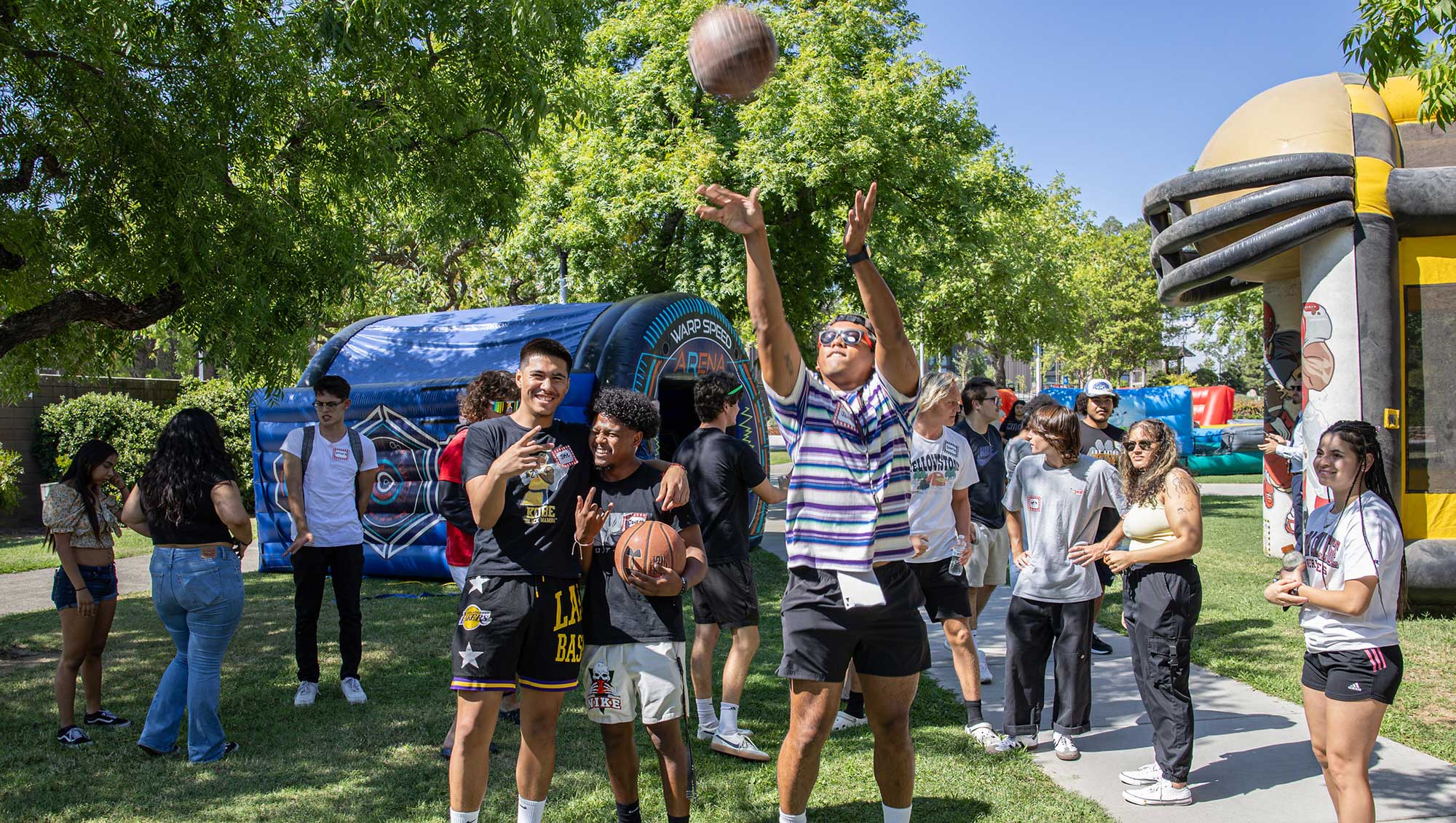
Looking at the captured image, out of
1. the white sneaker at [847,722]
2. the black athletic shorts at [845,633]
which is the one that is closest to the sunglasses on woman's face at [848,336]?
the black athletic shorts at [845,633]

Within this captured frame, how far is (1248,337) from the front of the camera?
2947 cm

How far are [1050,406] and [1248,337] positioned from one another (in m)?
27.8

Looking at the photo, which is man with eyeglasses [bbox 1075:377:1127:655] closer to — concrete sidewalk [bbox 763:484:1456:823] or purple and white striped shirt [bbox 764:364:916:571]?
concrete sidewalk [bbox 763:484:1456:823]

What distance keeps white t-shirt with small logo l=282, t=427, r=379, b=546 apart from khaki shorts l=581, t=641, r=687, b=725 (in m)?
2.98

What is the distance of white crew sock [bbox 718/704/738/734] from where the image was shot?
5086mm

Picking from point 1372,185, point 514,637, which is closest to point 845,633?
point 514,637

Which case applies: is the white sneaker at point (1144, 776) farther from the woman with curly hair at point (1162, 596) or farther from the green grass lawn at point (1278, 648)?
the green grass lawn at point (1278, 648)

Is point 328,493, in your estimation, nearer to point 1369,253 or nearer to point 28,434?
point 1369,253

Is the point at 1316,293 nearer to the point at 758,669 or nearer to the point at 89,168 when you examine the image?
the point at 758,669

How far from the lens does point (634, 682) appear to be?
3721mm

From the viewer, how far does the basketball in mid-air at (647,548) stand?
3.64 metres

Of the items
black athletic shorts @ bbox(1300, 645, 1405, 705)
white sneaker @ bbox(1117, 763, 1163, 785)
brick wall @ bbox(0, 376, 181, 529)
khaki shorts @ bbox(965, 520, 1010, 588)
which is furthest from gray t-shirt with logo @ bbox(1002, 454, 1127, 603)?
brick wall @ bbox(0, 376, 181, 529)

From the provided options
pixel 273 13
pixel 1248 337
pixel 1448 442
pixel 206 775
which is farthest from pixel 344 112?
pixel 1248 337

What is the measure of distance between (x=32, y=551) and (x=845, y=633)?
14.3 m
